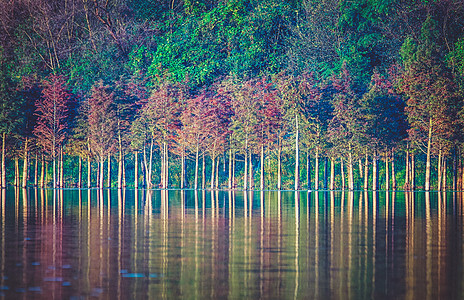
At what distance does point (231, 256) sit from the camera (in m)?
17.9

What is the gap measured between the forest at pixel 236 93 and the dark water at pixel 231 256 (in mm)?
25961

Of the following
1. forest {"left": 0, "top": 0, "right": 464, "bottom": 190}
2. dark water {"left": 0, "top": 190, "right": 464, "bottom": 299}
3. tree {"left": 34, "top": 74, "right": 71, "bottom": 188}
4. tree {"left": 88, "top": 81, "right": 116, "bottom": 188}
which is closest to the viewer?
dark water {"left": 0, "top": 190, "right": 464, "bottom": 299}

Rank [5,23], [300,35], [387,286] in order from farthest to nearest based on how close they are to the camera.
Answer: [5,23] → [300,35] → [387,286]

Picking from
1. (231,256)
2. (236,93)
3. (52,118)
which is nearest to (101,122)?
(52,118)

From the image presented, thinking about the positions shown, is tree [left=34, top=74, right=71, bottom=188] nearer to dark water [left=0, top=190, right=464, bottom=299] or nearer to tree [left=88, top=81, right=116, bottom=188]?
tree [left=88, top=81, right=116, bottom=188]

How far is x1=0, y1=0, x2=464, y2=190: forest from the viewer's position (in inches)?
2208

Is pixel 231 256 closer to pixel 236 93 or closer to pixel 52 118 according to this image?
pixel 236 93

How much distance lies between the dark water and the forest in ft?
85.2

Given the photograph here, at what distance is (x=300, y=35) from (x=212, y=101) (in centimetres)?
1458

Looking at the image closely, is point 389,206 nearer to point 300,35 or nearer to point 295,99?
point 295,99

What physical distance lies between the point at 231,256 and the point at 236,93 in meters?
42.9

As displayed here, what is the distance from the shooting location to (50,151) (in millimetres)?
61906

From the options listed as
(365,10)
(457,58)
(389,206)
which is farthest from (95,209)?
(365,10)

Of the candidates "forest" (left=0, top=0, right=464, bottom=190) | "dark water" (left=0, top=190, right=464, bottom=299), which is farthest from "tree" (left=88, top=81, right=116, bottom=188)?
"dark water" (left=0, top=190, right=464, bottom=299)
